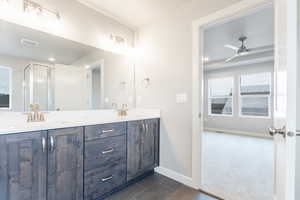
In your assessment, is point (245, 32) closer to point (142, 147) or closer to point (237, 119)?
point (142, 147)

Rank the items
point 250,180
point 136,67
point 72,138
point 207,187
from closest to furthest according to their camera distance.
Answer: point 72,138 < point 207,187 < point 250,180 < point 136,67

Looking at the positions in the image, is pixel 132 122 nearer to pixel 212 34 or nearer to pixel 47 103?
pixel 47 103

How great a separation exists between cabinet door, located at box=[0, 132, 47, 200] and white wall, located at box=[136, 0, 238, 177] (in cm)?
157

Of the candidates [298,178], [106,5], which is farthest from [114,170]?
[106,5]

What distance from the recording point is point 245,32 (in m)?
3.13

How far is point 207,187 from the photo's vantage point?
1.94 metres

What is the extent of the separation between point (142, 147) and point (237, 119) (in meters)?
4.61

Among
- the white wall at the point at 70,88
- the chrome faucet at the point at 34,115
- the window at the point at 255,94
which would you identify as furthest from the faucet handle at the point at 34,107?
the window at the point at 255,94

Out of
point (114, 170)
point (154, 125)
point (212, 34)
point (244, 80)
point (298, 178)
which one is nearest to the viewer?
point (298, 178)

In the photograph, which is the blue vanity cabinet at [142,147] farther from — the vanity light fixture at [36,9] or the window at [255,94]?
the window at [255,94]

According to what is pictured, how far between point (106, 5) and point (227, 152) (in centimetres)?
363

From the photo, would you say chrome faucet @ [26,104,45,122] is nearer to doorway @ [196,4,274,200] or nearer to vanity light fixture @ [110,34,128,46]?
vanity light fixture @ [110,34,128,46]

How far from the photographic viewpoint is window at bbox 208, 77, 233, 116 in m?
5.75

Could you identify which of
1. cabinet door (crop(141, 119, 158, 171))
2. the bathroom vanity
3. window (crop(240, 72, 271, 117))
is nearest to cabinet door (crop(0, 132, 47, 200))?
the bathroom vanity
